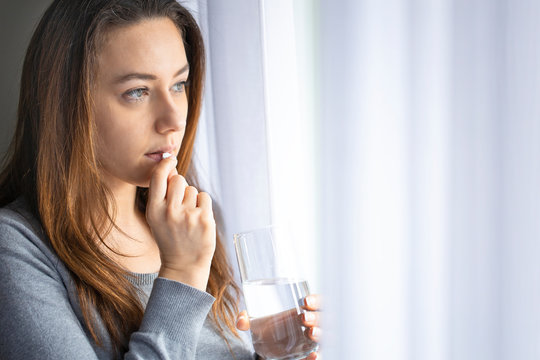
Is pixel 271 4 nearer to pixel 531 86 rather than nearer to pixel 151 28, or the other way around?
pixel 151 28

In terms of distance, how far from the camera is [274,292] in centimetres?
90

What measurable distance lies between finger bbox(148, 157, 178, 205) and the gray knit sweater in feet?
0.51

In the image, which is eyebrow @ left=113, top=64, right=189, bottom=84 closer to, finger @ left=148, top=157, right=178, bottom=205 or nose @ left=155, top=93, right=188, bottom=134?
nose @ left=155, top=93, right=188, bottom=134

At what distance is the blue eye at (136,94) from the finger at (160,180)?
0.43ft

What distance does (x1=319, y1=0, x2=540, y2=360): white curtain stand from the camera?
76 centimetres

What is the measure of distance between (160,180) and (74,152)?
0.18 metres

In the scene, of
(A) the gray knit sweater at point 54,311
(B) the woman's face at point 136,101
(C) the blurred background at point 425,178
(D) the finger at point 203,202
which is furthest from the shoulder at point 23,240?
(C) the blurred background at point 425,178

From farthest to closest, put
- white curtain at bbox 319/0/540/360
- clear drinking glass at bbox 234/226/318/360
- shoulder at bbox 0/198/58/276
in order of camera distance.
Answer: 1. shoulder at bbox 0/198/58/276
2. clear drinking glass at bbox 234/226/318/360
3. white curtain at bbox 319/0/540/360

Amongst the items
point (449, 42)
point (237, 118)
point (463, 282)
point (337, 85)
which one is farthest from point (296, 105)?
point (463, 282)

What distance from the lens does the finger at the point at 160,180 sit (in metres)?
1.06

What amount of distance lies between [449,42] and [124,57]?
1.98 ft

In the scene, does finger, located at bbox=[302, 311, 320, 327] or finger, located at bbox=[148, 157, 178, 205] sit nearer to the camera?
finger, located at bbox=[302, 311, 320, 327]

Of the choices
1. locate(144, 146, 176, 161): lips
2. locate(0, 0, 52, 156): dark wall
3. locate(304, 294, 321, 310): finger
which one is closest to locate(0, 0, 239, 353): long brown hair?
locate(144, 146, 176, 161): lips

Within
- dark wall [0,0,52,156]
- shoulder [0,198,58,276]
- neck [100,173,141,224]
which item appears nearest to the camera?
shoulder [0,198,58,276]
